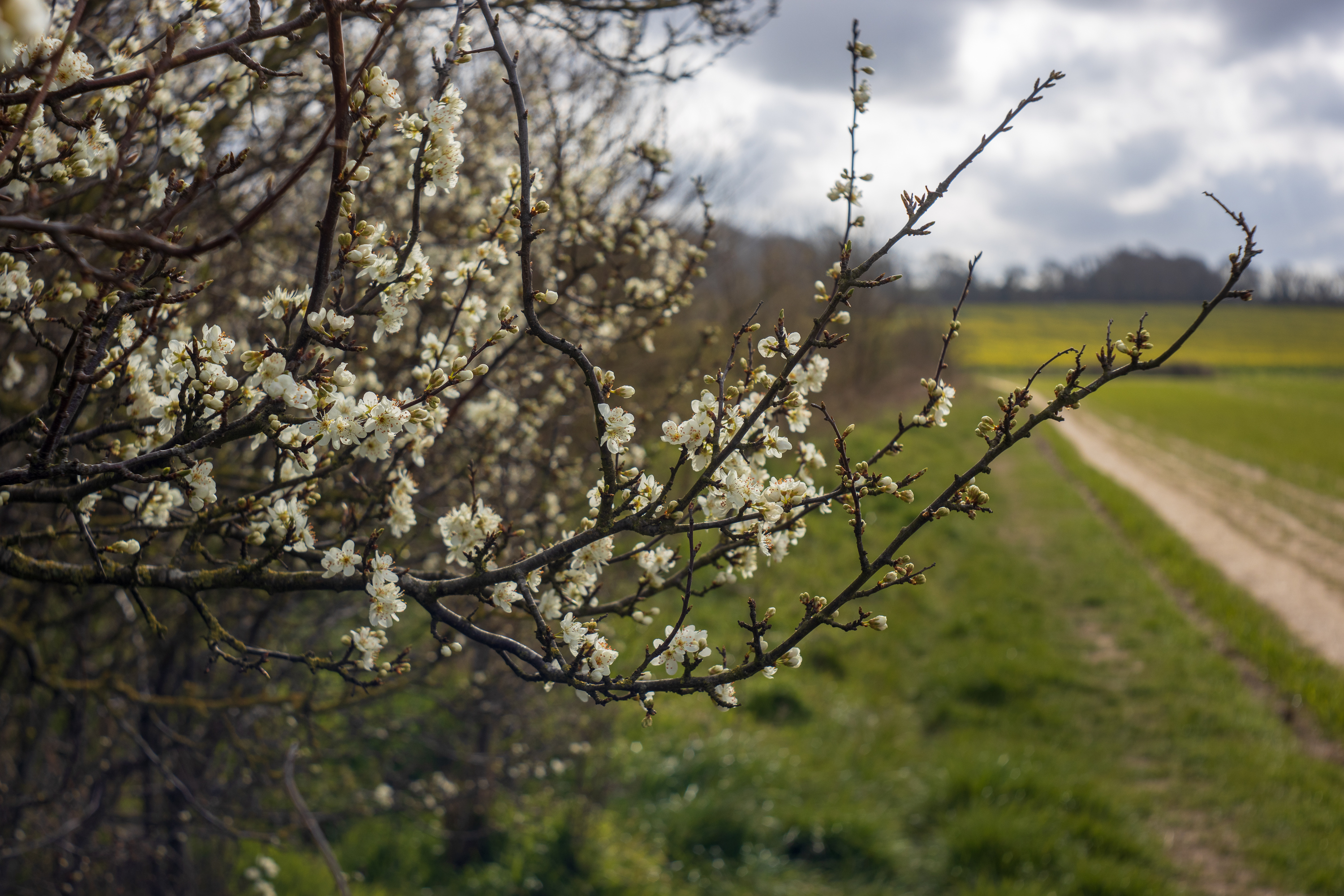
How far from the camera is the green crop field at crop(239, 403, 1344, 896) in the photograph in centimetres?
541

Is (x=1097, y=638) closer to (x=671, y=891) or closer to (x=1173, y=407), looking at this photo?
(x=671, y=891)

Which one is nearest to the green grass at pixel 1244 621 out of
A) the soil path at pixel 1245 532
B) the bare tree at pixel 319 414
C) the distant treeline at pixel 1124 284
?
the soil path at pixel 1245 532

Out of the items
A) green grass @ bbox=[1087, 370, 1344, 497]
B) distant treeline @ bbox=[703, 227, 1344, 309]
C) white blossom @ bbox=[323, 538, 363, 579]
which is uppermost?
distant treeline @ bbox=[703, 227, 1344, 309]

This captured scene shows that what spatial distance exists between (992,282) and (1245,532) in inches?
1479

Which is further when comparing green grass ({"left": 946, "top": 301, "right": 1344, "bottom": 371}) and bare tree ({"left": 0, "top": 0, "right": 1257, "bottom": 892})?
green grass ({"left": 946, "top": 301, "right": 1344, "bottom": 371})

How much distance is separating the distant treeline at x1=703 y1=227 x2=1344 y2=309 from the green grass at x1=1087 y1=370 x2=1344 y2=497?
5745 mm

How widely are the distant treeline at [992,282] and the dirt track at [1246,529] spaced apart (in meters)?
4.70

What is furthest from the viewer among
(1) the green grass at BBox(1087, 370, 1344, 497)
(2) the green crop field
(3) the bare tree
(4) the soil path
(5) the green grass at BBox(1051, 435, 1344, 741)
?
(1) the green grass at BBox(1087, 370, 1344, 497)

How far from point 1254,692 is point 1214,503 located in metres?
12.8

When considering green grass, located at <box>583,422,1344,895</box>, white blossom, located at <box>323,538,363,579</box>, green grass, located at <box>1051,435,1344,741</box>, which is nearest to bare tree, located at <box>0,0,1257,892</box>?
white blossom, located at <box>323,538,363,579</box>

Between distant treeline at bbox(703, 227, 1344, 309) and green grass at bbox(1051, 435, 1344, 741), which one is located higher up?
distant treeline at bbox(703, 227, 1344, 309)

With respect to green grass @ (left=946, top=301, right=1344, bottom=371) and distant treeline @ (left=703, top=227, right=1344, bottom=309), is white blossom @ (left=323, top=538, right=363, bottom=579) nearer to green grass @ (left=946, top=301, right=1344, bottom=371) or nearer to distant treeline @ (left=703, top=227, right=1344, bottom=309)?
distant treeline @ (left=703, top=227, right=1344, bottom=309)

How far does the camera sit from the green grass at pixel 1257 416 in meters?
25.3

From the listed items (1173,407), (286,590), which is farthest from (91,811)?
(1173,407)
